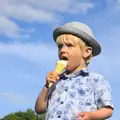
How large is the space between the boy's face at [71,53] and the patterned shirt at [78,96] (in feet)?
0.43

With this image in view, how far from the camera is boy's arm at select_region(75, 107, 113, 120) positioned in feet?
19.1

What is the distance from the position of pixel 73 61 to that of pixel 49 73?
1.31 ft

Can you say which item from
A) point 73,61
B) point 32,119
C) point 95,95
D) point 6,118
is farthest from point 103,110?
point 6,118

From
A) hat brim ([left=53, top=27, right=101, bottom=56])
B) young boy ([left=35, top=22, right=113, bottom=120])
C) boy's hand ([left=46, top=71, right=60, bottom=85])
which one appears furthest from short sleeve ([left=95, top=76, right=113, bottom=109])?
boy's hand ([left=46, top=71, right=60, bottom=85])

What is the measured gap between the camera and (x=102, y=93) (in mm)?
6188

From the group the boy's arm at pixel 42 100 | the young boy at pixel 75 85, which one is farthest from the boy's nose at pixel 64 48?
the boy's arm at pixel 42 100

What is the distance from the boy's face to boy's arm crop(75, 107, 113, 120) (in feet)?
2.13

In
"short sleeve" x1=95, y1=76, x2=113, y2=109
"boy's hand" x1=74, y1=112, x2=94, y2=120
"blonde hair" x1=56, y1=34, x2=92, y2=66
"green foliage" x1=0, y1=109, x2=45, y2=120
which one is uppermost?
"green foliage" x1=0, y1=109, x2=45, y2=120

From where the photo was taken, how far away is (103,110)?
19.9 ft

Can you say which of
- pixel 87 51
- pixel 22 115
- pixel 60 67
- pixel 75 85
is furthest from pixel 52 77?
pixel 22 115

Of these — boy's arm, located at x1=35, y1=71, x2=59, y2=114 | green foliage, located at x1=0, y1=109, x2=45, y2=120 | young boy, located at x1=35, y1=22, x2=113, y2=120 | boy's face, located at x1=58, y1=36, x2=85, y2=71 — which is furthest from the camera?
green foliage, located at x1=0, y1=109, x2=45, y2=120

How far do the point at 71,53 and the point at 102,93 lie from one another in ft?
1.97

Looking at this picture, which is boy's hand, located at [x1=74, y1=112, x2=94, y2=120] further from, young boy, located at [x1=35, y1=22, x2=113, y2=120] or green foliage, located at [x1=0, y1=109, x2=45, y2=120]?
green foliage, located at [x1=0, y1=109, x2=45, y2=120]

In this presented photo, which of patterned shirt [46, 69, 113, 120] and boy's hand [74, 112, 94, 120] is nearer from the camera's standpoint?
boy's hand [74, 112, 94, 120]
